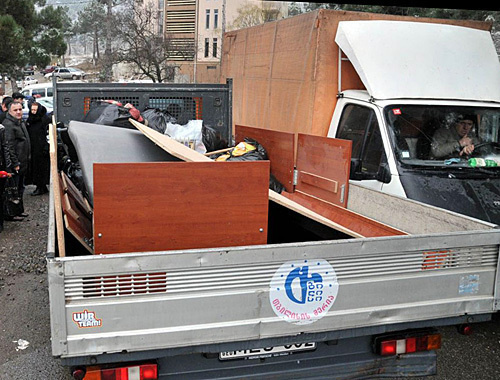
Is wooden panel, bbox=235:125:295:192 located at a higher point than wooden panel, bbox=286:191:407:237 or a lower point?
higher

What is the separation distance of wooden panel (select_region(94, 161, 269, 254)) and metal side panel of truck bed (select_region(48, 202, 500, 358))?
0.32 metres

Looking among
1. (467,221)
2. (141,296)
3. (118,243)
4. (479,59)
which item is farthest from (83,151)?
(479,59)

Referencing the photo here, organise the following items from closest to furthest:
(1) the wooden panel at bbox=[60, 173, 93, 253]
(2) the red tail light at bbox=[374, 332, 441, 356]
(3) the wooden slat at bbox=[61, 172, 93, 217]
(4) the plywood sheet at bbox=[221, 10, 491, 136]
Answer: (2) the red tail light at bbox=[374, 332, 441, 356], (1) the wooden panel at bbox=[60, 173, 93, 253], (3) the wooden slat at bbox=[61, 172, 93, 217], (4) the plywood sheet at bbox=[221, 10, 491, 136]

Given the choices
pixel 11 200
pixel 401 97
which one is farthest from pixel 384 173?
pixel 11 200

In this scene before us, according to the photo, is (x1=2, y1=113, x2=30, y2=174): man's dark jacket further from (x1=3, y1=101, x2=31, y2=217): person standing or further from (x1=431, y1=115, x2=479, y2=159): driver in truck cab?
(x1=431, y1=115, x2=479, y2=159): driver in truck cab

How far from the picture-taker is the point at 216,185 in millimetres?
2877

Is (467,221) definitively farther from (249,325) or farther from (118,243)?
(118,243)

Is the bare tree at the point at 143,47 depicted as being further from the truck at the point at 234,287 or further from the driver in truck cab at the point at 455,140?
the truck at the point at 234,287

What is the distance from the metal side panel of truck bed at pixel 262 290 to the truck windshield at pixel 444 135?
2.48m

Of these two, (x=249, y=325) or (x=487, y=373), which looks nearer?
(x=249, y=325)

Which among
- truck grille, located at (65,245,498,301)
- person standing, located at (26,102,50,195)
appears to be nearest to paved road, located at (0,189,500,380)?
truck grille, located at (65,245,498,301)

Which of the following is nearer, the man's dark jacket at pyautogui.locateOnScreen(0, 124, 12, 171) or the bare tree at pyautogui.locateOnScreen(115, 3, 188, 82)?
the man's dark jacket at pyautogui.locateOnScreen(0, 124, 12, 171)

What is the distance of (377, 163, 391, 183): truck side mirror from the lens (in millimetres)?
5309

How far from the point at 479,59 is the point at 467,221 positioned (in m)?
3.80
